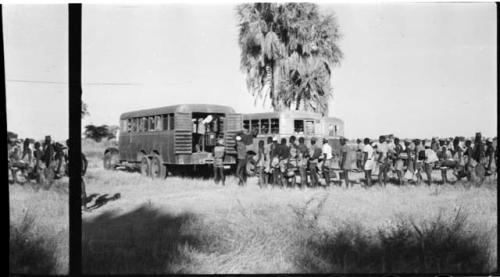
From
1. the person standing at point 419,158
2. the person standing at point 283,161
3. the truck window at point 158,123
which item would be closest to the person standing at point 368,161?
the person standing at point 419,158

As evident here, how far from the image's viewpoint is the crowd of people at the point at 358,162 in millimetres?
7793

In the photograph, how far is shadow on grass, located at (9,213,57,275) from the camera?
525cm

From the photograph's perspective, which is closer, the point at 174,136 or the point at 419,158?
the point at 419,158

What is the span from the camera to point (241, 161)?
26.7 feet

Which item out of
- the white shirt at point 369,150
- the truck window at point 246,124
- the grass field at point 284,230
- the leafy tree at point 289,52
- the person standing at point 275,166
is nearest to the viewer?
the grass field at point 284,230

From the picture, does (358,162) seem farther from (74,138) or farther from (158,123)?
(74,138)

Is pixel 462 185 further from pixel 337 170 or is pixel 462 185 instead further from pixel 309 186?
pixel 309 186

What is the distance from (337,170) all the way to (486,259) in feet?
10.3

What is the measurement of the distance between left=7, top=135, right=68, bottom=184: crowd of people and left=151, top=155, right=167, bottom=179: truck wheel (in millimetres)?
2106

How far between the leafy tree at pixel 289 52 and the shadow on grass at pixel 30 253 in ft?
11.6

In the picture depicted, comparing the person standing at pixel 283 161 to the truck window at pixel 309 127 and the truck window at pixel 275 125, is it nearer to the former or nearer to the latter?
the truck window at pixel 275 125

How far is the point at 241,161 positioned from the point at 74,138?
416 cm

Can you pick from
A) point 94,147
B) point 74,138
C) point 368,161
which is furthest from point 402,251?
point 94,147

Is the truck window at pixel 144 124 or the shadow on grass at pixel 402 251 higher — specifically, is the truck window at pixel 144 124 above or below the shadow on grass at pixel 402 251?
above
